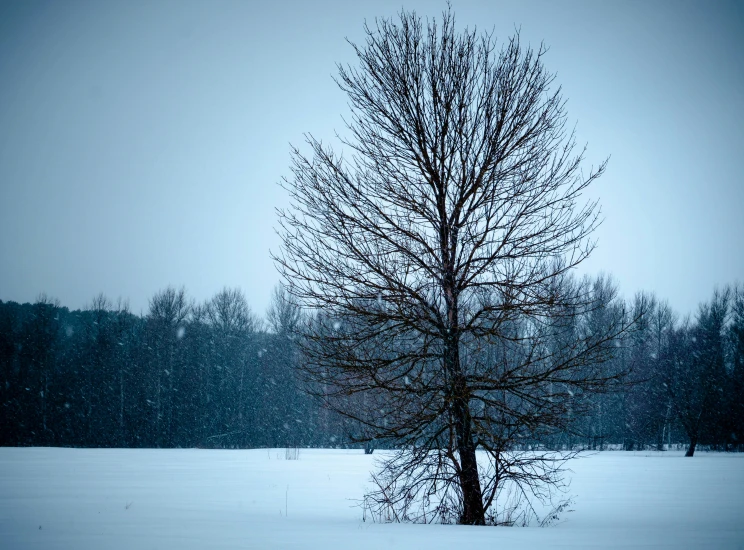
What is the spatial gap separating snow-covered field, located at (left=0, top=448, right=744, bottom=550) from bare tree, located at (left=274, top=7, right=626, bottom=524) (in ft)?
4.44

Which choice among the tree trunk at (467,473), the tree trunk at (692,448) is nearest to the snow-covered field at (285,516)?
the tree trunk at (467,473)

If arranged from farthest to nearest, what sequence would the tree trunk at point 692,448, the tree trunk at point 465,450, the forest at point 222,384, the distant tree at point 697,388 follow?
the forest at point 222,384 < the distant tree at point 697,388 < the tree trunk at point 692,448 < the tree trunk at point 465,450

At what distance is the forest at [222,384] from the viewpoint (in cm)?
3484

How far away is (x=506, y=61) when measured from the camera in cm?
834

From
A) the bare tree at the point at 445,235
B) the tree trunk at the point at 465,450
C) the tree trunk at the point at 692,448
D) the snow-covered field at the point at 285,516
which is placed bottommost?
the tree trunk at the point at 692,448

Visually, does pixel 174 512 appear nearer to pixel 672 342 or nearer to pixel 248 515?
pixel 248 515

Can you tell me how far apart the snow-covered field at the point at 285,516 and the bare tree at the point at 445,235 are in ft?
4.44

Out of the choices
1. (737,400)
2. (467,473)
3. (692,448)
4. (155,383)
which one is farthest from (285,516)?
(155,383)

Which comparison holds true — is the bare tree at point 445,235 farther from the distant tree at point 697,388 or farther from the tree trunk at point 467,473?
the distant tree at point 697,388

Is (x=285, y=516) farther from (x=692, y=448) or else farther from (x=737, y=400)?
(x=737, y=400)

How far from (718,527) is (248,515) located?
22.7ft

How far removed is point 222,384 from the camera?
4581 centimetres

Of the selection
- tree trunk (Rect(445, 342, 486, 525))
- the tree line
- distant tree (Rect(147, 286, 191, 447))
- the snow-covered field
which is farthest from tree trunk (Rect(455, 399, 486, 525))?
distant tree (Rect(147, 286, 191, 447))

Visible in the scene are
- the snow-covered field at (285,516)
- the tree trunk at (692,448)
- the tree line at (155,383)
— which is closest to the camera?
the snow-covered field at (285,516)
